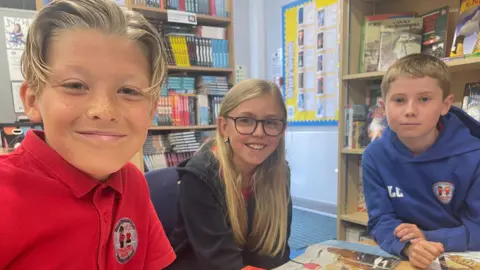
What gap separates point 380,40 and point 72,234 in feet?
5.96

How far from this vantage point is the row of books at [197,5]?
246 cm

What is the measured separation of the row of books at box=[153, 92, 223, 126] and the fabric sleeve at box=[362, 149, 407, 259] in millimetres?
1615

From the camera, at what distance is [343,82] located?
1.94 m

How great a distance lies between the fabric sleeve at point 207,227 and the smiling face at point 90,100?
51cm

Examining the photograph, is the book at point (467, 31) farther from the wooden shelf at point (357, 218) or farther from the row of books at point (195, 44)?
the row of books at point (195, 44)

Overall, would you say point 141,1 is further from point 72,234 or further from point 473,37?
point 72,234

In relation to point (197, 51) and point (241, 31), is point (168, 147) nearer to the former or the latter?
point (197, 51)

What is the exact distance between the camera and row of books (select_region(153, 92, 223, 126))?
8.43ft

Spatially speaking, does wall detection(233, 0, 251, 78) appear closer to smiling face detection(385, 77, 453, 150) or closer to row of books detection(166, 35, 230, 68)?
row of books detection(166, 35, 230, 68)

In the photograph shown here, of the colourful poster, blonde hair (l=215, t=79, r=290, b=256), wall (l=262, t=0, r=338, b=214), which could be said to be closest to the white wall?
wall (l=262, t=0, r=338, b=214)

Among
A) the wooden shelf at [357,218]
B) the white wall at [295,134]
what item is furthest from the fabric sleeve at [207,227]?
the white wall at [295,134]

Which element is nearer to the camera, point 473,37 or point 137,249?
point 137,249

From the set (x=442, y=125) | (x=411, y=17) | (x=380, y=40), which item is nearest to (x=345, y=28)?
(x=380, y=40)

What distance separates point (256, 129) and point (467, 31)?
121 cm
